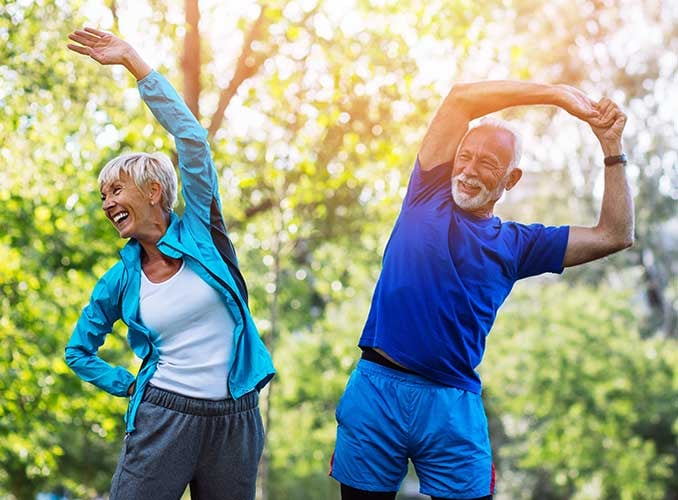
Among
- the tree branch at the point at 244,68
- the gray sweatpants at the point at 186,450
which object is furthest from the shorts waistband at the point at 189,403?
the tree branch at the point at 244,68

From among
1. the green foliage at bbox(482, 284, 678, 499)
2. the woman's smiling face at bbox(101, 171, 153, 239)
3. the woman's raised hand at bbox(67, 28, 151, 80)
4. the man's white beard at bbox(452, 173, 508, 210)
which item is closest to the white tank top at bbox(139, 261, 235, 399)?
the woman's smiling face at bbox(101, 171, 153, 239)

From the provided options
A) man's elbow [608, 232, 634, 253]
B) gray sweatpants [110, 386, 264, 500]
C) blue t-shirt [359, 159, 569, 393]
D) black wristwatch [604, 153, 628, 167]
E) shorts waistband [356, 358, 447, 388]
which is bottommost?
gray sweatpants [110, 386, 264, 500]

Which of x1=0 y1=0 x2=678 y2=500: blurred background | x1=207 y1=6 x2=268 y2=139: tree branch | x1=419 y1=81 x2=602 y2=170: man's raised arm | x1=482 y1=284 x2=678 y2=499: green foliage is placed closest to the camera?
x1=419 y1=81 x2=602 y2=170: man's raised arm

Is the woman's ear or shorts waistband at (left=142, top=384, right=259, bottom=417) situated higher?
the woman's ear

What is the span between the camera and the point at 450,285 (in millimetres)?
2857

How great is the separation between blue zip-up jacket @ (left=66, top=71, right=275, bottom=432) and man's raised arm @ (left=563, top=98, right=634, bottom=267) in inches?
38.0

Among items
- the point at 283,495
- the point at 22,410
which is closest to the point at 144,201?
the point at 22,410

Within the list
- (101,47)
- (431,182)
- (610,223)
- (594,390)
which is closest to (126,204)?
(101,47)

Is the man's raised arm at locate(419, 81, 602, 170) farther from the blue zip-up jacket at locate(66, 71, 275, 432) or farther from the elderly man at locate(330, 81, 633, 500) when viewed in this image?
the blue zip-up jacket at locate(66, 71, 275, 432)

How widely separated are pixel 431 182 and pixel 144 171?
83 centimetres

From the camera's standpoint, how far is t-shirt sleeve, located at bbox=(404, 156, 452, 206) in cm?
295

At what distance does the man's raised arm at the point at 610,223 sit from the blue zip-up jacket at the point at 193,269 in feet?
3.17

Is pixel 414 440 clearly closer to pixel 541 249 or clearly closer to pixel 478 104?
pixel 541 249

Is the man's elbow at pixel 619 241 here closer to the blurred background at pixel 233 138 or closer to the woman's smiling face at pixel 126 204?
the blurred background at pixel 233 138
